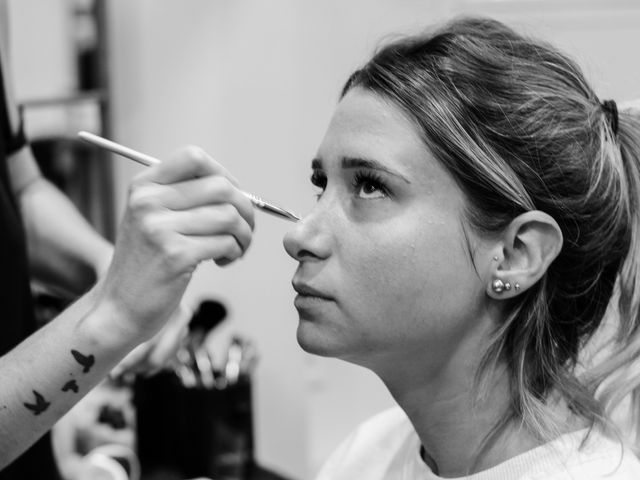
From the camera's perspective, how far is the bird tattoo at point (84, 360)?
2.77 ft

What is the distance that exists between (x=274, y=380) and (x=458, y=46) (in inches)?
44.1

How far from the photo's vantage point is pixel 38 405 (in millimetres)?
865

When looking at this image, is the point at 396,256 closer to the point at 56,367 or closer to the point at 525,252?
the point at 525,252

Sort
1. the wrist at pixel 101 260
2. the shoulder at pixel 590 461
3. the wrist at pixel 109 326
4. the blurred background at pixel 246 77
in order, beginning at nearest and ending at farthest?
the wrist at pixel 109 326 < the shoulder at pixel 590 461 < the wrist at pixel 101 260 < the blurred background at pixel 246 77

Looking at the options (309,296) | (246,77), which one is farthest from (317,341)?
(246,77)

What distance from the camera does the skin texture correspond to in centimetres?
97

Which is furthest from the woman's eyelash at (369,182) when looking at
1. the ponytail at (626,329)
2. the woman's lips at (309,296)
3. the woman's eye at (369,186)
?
the ponytail at (626,329)

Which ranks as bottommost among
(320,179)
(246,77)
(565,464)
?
(565,464)

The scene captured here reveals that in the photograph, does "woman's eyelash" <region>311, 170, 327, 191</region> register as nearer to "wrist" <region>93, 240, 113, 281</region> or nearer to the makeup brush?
the makeup brush

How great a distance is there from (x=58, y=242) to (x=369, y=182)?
1.61 feet

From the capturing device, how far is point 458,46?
39.5 inches

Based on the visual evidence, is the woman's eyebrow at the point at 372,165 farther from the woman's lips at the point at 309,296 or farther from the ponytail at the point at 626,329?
the ponytail at the point at 626,329

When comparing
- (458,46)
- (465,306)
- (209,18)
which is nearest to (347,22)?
(209,18)

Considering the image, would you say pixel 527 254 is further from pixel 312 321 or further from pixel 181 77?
pixel 181 77
